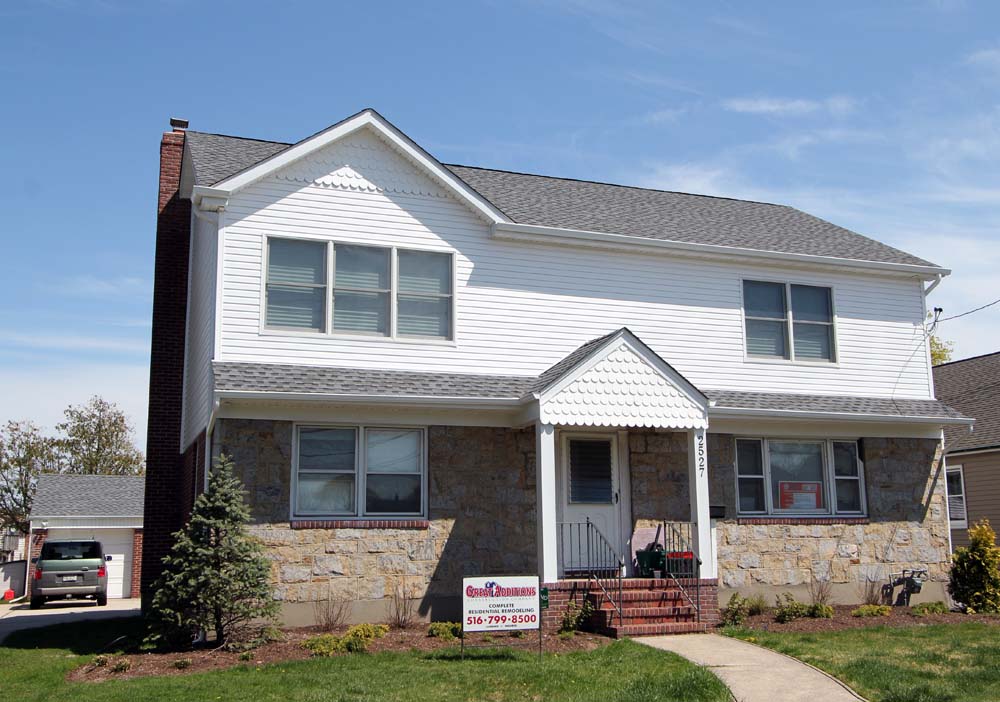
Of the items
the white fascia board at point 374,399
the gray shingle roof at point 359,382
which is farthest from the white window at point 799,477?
the white fascia board at point 374,399

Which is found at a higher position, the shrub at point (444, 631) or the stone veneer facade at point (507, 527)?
the stone veneer facade at point (507, 527)

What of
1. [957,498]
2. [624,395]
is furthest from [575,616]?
[957,498]

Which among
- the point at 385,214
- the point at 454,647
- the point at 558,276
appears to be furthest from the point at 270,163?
the point at 454,647

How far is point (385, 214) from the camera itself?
15.6 metres

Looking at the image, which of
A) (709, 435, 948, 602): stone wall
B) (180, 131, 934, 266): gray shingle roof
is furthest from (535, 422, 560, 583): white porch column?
(180, 131, 934, 266): gray shingle roof

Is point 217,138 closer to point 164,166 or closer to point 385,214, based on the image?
point 164,166

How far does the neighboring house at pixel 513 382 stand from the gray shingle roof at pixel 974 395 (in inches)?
264

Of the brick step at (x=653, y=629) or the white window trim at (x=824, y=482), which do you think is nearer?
the brick step at (x=653, y=629)

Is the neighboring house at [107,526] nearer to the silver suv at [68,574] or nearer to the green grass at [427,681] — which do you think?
the silver suv at [68,574]

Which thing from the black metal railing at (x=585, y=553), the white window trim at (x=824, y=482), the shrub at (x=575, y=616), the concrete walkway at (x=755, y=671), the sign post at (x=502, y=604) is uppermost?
the white window trim at (x=824, y=482)

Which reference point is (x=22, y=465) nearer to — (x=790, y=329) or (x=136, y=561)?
(x=136, y=561)

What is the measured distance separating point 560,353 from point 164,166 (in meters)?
9.38

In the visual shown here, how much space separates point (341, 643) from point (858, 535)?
9793 millimetres

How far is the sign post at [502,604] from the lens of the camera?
1223cm
